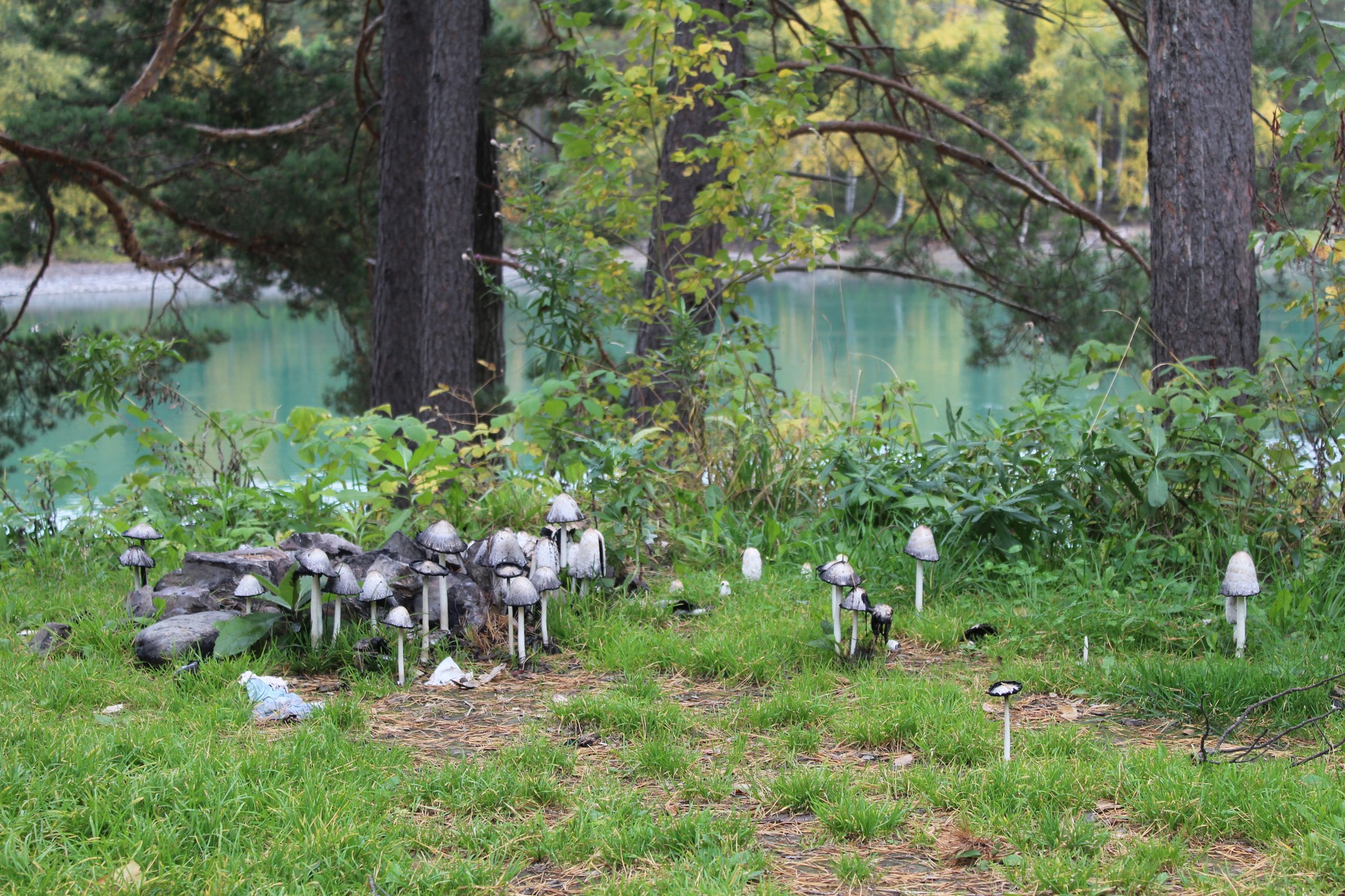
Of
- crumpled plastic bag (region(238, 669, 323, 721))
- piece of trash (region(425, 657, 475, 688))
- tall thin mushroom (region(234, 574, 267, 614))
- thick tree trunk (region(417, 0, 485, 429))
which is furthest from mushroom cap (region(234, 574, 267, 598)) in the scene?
thick tree trunk (region(417, 0, 485, 429))

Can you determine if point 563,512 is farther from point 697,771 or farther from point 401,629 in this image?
point 697,771

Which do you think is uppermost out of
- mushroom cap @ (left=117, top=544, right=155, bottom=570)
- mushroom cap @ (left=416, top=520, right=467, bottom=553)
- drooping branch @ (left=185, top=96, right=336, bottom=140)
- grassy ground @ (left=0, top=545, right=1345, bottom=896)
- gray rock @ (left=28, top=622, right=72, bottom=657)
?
drooping branch @ (left=185, top=96, right=336, bottom=140)

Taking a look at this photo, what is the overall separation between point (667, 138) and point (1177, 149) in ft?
11.4

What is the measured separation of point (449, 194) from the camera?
26.2 ft

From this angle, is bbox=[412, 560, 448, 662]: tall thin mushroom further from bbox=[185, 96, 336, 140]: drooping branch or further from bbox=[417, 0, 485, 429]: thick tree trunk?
bbox=[185, 96, 336, 140]: drooping branch

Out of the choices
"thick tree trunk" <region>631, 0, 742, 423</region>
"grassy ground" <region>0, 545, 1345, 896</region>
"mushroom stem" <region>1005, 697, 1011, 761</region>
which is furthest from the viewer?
"thick tree trunk" <region>631, 0, 742, 423</region>

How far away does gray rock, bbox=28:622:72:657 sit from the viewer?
11.5 feet

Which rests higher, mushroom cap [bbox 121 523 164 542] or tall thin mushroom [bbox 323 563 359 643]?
mushroom cap [bbox 121 523 164 542]

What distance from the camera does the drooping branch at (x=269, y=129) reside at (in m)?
10.9

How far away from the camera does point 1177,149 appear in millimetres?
4758

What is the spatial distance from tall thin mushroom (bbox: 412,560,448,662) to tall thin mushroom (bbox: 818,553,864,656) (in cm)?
116

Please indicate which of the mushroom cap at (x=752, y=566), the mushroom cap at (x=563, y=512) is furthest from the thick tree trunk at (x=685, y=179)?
the mushroom cap at (x=563, y=512)

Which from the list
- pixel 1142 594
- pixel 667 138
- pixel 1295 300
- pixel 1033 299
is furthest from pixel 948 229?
pixel 1142 594

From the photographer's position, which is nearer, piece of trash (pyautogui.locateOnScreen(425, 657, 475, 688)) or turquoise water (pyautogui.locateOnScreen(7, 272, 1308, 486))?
piece of trash (pyautogui.locateOnScreen(425, 657, 475, 688))
